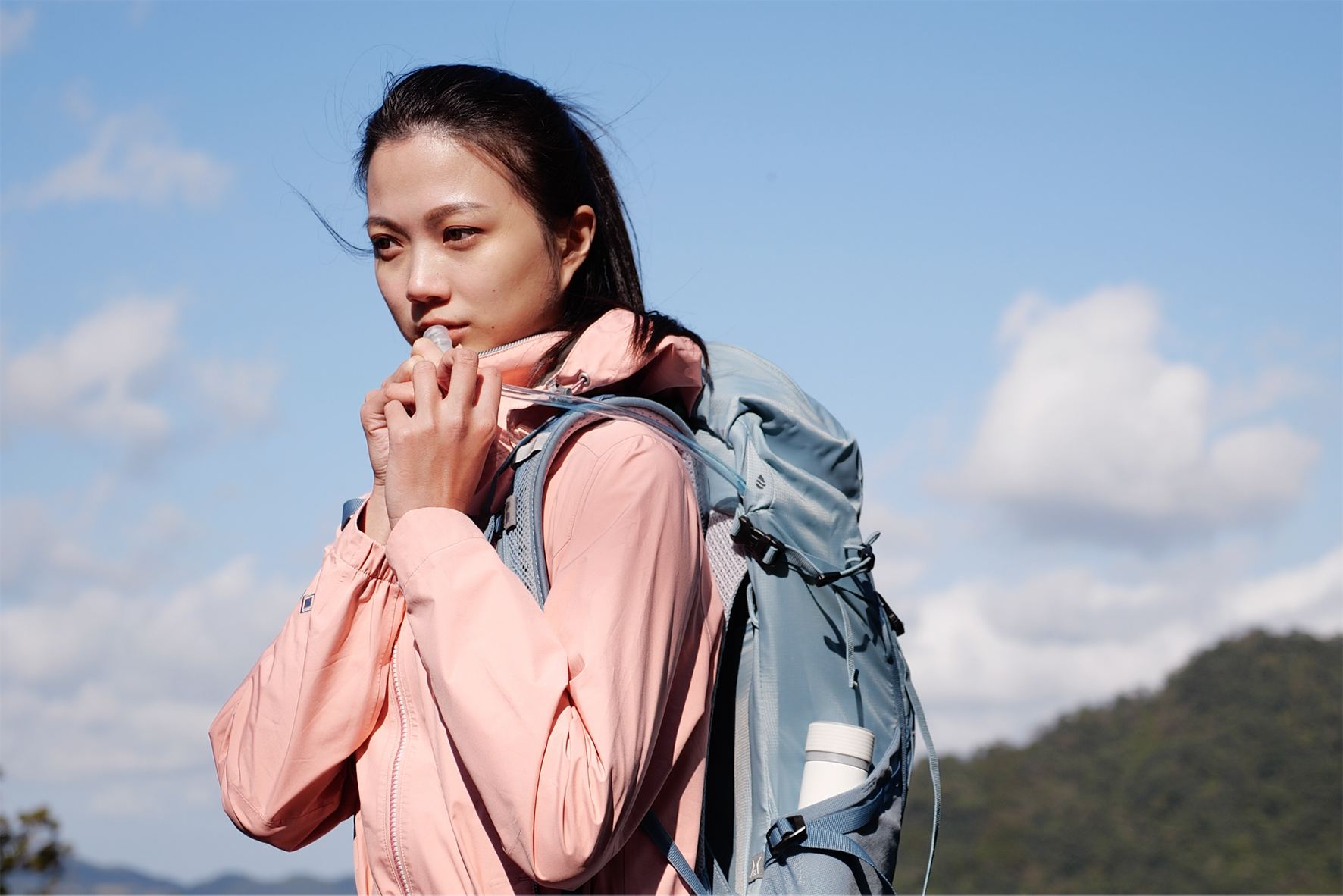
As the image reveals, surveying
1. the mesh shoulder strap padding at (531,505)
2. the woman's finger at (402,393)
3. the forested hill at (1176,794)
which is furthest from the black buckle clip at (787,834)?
the forested hill at (1176,794)

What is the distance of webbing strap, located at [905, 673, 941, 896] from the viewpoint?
6.31 ft

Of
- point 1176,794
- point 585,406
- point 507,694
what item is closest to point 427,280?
point 585,406

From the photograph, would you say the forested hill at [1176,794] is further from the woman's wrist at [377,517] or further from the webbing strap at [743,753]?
the woman's wrist at [377,517]

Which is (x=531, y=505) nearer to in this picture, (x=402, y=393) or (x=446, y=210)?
(x=402, y=393)

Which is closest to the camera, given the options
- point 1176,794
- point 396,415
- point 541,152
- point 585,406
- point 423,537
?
point 423,537

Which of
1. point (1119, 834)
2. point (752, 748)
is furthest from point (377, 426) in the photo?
point (1119, 834)

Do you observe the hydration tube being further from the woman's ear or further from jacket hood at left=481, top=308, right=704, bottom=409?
the woman's ear

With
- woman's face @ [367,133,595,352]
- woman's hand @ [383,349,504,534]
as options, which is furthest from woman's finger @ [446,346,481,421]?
woman's face @ [367,133,595,352]

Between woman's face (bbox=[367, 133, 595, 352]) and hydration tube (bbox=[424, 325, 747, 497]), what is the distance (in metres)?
0.04

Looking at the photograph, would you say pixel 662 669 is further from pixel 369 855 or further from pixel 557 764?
pixel 369 855

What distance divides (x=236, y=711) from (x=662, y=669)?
0.79 m

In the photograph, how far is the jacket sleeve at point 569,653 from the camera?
1512 mm

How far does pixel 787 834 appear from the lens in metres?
1.90

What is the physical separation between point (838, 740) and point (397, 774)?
0.73 metres
